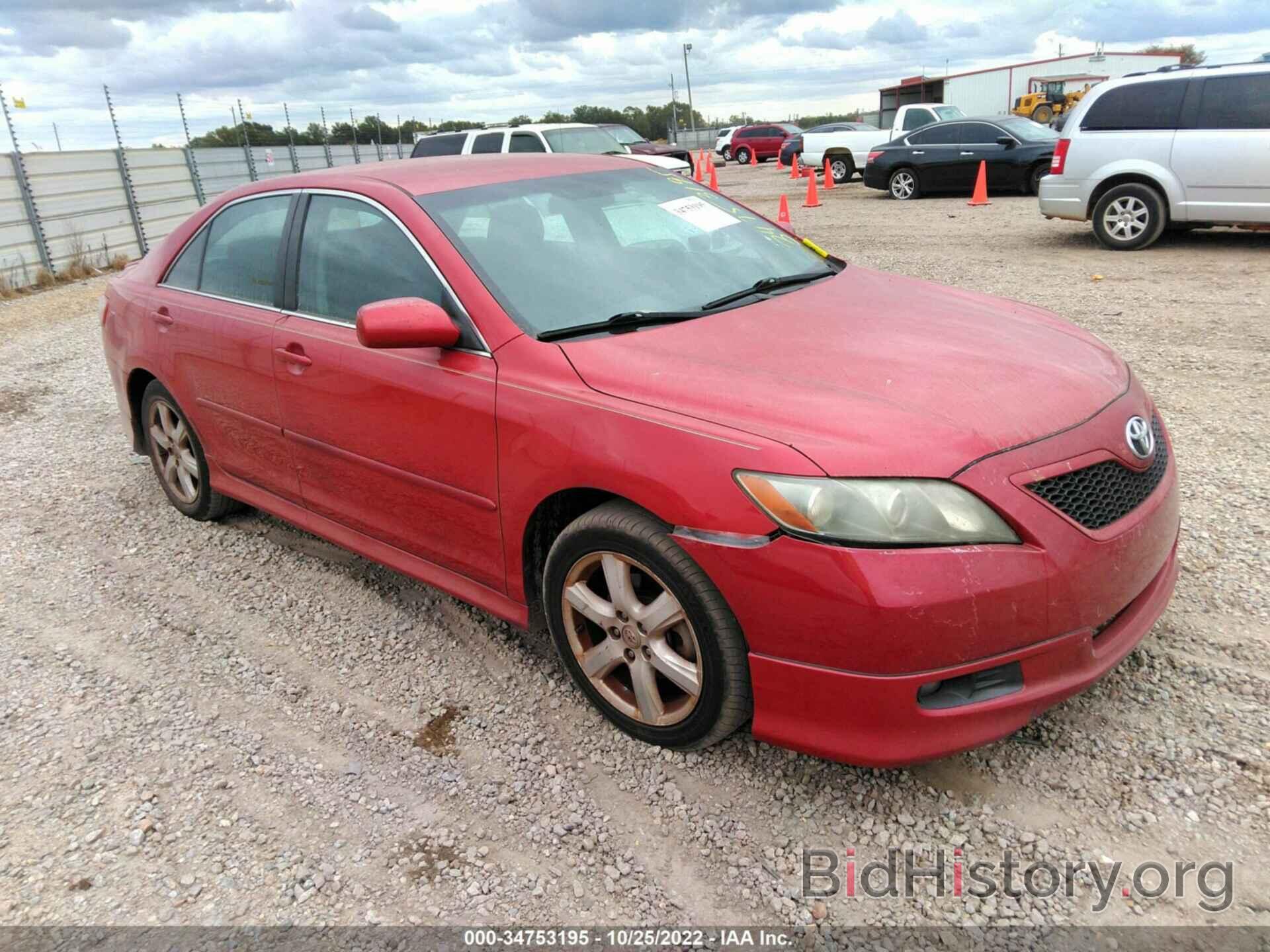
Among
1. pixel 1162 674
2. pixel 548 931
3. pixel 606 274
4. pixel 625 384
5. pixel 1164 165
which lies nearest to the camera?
pixel 548 931

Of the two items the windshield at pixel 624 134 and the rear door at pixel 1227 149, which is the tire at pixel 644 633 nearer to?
the rear door at pixel 1227 149

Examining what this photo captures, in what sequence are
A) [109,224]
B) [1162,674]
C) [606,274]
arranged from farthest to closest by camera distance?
[109,224] < [606,274] < [1162,674]

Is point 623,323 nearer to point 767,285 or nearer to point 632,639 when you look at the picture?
point 767,285

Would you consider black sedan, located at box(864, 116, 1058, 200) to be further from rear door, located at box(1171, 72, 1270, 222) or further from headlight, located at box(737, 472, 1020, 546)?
headlight, located at box(737, 472, 1020, 546)

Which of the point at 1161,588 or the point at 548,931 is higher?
the point at 1161,588

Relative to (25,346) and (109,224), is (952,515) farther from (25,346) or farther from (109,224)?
(109,224)

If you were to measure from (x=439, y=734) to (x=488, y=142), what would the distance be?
50.0 ft

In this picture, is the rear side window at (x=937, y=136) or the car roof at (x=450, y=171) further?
the rear side window at (x=937, y=136)

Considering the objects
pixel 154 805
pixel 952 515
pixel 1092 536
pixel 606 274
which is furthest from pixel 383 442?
pixel 1092 536

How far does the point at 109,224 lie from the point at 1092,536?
19769 mm

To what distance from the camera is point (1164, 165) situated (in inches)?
379

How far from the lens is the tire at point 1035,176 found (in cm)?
1575

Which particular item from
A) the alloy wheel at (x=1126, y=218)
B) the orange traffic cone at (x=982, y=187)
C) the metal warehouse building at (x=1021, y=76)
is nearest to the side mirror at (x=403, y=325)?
the alloy wheel at (x=1126, y=218)

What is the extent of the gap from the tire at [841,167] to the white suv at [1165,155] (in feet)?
38.3
